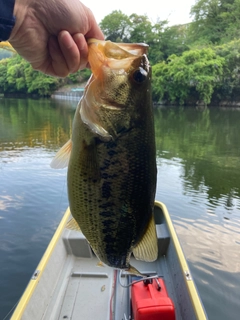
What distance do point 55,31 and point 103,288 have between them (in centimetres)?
395

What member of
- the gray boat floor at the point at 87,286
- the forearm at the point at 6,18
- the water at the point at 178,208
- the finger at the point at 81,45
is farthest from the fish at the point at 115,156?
the water at the point at 178,208

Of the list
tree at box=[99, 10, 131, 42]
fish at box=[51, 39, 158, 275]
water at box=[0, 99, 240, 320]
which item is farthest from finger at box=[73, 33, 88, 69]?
tree at box=[99, 10, 131, 42]

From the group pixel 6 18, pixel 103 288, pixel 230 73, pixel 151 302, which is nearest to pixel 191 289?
pixel 151 302

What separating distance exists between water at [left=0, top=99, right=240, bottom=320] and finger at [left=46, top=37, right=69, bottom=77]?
16.0 feet

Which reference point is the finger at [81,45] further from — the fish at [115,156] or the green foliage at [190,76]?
the green foliage at [190,76]

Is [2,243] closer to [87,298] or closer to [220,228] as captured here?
[87,298]

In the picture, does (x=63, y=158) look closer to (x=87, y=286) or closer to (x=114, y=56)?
(x=114, y=56)

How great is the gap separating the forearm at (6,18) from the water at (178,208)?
5.09 meters

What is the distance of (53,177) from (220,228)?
6.12 metres

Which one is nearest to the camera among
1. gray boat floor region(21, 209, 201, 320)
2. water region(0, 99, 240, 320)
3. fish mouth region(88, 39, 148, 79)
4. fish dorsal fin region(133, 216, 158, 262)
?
fish mouth region(88, 39, 148, 79)

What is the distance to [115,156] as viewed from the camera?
58.1 inches

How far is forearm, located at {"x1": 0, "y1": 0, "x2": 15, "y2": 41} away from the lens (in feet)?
4.87

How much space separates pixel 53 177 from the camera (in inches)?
460

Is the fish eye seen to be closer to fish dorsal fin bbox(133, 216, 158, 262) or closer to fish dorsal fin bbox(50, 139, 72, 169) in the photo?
fish dorsal fin bbox(50, 139, 72, 169)
